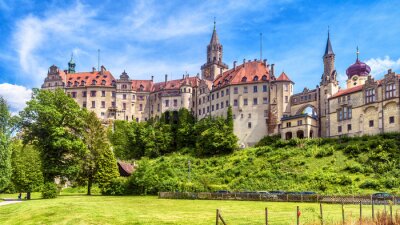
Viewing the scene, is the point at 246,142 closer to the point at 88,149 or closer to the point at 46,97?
the point at 88,149

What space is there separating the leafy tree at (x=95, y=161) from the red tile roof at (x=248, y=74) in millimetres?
41388

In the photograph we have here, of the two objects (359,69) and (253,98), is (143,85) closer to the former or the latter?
(253,98)

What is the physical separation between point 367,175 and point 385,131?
1707cm

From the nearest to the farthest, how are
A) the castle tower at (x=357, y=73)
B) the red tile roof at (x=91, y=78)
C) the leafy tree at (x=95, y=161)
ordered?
the leafy tree at (x=95, y=161)
the castle tower at (x=357, y=73)
the red tile roof at (x=91, y=78)

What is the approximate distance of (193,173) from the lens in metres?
74.5

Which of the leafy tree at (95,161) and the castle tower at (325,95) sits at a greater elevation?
the castle tower at (325,95)

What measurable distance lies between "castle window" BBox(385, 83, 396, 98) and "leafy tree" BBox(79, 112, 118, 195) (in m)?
47.1

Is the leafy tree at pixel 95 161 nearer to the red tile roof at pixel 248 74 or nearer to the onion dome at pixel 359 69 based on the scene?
the red tile roof at pixel 248 74

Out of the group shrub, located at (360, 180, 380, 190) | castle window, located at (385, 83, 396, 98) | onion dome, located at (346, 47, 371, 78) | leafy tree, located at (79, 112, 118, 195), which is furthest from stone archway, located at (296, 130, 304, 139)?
leafy tree, located at (79, 112, 118, 195)

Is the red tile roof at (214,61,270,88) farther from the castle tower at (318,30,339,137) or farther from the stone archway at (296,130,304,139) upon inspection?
the stone archway at (296,130,304,139)

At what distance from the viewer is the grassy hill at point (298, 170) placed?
183ft

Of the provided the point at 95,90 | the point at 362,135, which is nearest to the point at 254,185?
the point at 362,135

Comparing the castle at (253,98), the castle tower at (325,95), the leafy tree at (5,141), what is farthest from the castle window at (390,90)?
the leafy tree at (5,141)

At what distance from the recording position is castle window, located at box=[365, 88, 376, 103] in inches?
2911
